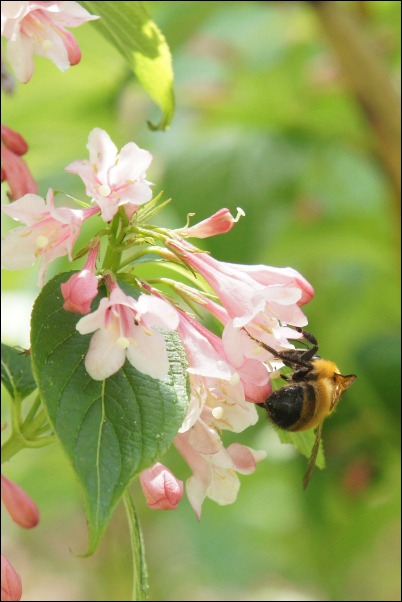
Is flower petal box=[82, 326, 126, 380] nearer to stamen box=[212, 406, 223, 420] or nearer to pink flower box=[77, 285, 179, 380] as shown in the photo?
pink flower box=[77, 285, 179, 380]

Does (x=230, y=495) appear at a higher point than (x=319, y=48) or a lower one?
higher

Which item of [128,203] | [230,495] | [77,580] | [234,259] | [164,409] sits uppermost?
[128,203]

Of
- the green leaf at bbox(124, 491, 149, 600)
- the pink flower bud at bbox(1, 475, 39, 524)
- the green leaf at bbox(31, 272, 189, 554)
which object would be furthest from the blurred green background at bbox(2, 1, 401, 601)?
the green leaf at bbox(31, 272, 189, 554)

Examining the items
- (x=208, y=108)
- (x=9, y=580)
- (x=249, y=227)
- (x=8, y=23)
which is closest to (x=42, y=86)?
(x=208, y=108)

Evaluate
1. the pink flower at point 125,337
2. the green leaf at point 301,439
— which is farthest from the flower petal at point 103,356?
the green leaf at point 301,439

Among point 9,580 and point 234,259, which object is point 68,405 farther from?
point 234,259

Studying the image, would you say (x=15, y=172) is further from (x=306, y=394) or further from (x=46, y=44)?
(x=306, y=394)

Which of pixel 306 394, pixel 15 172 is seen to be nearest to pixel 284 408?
pixel 306 394
